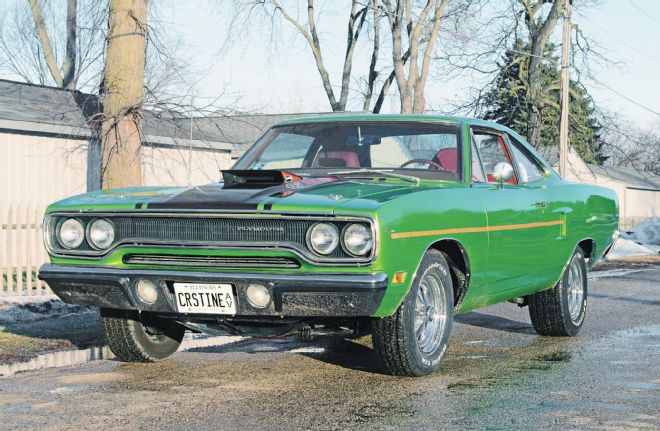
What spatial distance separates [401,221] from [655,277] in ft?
35.6

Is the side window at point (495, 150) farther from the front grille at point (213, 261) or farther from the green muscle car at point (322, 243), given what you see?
the front grille at point (213, 261)

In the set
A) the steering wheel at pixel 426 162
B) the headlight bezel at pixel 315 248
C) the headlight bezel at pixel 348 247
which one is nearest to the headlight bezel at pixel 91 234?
the headlight bezel at pixel 315 248

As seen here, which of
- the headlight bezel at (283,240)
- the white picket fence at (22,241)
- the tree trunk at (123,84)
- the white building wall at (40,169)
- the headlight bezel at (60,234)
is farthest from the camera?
the white building wall at (40,169)

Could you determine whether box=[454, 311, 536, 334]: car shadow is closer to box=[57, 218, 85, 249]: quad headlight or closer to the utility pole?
box=[57, 218, 85, 249]: quad headlight

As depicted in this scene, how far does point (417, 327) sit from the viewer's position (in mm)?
6207

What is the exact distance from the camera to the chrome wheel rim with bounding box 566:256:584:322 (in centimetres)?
855

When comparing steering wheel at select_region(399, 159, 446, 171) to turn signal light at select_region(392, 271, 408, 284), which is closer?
turn signal light at select_region(392, 271, 408, 284)

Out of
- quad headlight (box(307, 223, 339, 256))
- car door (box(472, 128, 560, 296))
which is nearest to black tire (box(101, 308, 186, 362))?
quad headlight (box(307, 223, 339, 256))

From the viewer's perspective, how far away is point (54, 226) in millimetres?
6328

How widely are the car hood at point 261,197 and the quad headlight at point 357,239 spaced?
12cm

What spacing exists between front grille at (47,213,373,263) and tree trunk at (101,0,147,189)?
21.7 ft

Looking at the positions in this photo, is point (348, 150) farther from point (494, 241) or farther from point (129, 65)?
point (129, 65)

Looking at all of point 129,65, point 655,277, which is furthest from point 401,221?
point 655,277

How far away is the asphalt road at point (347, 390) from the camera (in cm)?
498
